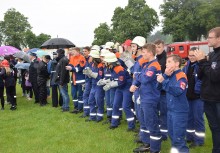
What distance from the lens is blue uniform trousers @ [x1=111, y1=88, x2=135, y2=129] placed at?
7.56 meters

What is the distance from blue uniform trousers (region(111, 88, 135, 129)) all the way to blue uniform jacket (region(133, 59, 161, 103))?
1.80 metres

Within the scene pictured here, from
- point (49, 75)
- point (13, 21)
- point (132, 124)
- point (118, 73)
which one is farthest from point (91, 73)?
point (13, 21)

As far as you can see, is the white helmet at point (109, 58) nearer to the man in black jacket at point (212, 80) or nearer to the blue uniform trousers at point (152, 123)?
the blue uniform trousers at point (152, 123)

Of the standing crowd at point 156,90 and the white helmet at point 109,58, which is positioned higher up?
the white helmet at point 109,58

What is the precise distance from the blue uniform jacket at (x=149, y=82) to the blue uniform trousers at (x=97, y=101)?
3067 millimetres

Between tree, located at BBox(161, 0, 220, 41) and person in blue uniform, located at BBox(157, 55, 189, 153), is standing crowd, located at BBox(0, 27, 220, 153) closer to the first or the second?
person in blue uniform, located at BBox(157, 55, 189, 153)

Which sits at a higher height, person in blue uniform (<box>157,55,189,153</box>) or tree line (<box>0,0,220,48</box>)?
tree line (<box>0,0,220,48</box>)

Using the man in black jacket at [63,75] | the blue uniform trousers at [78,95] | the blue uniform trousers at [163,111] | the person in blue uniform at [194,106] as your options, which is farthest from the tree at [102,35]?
the person in blue uniform at [194,106]

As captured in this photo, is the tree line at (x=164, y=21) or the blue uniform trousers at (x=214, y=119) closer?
the blue uniform trousers at (x=214, y=119)

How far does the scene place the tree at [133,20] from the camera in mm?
61000

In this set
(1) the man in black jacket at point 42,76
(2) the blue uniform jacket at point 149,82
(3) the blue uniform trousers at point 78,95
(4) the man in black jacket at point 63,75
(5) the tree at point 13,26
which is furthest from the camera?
(5) the tree at point 13,26

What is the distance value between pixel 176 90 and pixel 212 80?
612mm

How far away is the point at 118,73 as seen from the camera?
756 centimetres

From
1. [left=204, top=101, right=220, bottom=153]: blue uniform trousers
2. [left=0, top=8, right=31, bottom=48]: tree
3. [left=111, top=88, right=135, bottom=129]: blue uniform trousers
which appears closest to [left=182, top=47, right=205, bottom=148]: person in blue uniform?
[left=204, top=101, right=220, bottom=153]: blue uniform trousers
